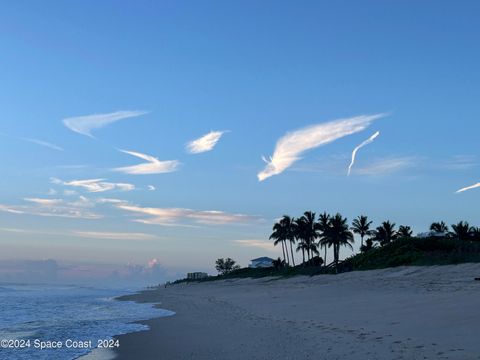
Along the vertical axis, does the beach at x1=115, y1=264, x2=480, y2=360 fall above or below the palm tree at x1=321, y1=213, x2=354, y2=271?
below

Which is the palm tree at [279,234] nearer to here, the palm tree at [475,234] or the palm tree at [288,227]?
the palm tree at [288,227]

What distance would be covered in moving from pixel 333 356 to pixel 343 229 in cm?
8187

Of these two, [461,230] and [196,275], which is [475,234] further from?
[196,275]

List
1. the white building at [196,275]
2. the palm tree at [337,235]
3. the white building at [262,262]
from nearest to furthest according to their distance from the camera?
the palm tree at [337,235] < the white building at [262,262] < the white building at [196,275]

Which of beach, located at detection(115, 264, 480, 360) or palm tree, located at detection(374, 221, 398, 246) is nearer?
beach, located at detection(115, 264, 480, 360)

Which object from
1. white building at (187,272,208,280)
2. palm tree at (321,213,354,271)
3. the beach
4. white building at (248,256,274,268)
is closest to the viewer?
the beach

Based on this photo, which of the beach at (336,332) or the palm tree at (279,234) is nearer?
the beach at (336,332)

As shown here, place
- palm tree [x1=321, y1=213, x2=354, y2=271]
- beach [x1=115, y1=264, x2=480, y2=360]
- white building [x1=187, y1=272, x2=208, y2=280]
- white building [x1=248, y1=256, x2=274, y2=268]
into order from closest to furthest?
beach [x1=115, y1=264, x2=480, y2=360]
palm tree [x1=321, y1=213, x2=354, y2=271]
white building [x1=248, y1=256, x2=274, y2=268]
white building [x1=187, y1=272, x2=208, y2=280]

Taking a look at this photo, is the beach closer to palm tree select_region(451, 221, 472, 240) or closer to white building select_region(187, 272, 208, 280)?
palm tree select_region(451, 221, 472, 240)

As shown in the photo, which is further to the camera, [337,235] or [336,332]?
[337,235]

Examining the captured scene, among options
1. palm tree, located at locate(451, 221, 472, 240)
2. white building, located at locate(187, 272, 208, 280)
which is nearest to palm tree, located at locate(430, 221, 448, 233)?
palm tree, located at locate(451, 221, 472, 240)

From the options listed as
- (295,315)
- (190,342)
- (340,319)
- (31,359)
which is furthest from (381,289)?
(31,359)

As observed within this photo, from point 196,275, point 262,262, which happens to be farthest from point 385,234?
point 196,275

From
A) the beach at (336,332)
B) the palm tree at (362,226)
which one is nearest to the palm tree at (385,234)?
the palm tree at (362,226)
